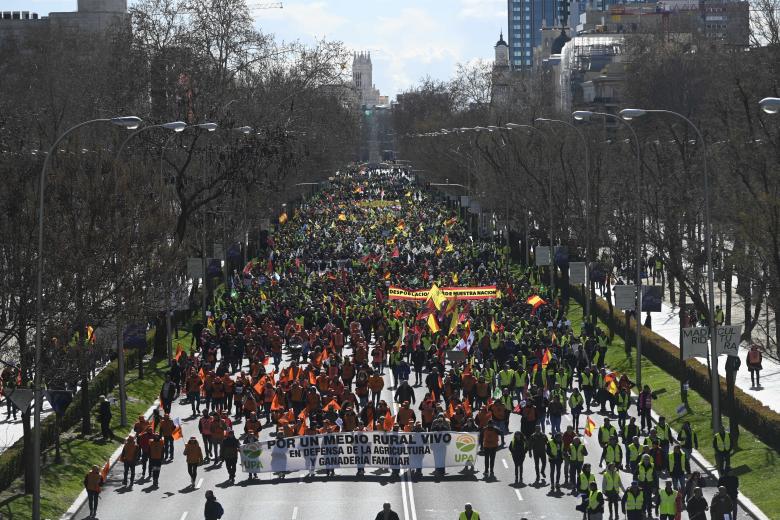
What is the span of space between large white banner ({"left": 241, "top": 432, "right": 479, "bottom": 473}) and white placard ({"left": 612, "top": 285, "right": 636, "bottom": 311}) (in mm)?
14566

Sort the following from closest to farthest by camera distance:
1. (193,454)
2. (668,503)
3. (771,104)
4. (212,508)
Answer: (771,104), (212,508), (668,503), (193,454)

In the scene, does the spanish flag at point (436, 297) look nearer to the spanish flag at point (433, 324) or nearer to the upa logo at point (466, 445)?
the spanish flag at point (433, 324)

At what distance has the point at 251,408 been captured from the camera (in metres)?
34.0

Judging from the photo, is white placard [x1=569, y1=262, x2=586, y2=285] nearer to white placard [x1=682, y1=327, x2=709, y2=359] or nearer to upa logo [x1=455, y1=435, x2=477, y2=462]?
white placard [x1=682, y1=327, x2=709, y2=359]

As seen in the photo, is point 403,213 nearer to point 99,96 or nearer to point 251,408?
point 99,96

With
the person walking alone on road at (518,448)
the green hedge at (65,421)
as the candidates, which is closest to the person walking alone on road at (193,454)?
the green hedge at (65,421)

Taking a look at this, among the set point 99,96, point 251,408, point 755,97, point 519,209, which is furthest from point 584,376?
point 99,96

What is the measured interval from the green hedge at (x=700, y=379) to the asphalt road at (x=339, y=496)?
3874 millimetres

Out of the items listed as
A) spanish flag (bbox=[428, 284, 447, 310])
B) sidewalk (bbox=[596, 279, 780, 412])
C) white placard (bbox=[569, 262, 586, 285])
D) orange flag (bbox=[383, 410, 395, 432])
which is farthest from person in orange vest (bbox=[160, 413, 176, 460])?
white placard (bbox=[569, 262, 586, 285])

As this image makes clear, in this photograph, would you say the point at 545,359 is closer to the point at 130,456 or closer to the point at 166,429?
the point at 166,429

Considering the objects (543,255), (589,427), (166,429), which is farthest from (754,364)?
(543,255)

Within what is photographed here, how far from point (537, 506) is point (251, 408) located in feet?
30.1

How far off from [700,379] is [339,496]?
44.4ft

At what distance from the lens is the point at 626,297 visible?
43.3m
